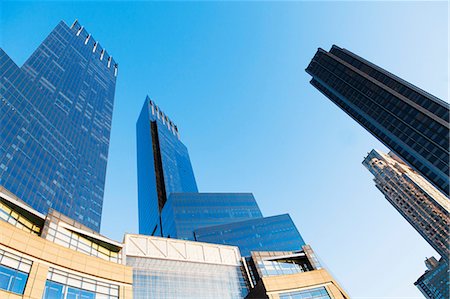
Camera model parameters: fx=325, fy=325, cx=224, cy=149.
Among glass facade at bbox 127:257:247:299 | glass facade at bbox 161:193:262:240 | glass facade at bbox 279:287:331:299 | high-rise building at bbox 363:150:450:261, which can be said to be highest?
glass facade at bbox 161:193:262:240

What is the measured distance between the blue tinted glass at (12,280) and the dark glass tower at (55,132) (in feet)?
223

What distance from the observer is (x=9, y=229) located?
25594mm

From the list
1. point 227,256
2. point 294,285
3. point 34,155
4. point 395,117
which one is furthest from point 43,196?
point 395,117

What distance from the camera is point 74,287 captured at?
2762 centimetres

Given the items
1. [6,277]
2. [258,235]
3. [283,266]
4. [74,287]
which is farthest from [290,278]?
[258,235]

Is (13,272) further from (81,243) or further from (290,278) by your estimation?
(290,278)

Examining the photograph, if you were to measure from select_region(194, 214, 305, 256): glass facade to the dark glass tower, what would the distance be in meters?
42.0

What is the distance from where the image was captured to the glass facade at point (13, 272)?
2345 centimetres

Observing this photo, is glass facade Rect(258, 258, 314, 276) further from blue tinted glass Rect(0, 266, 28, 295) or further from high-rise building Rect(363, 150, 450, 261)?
high-rise building Rect(363, 150, 450, 261)

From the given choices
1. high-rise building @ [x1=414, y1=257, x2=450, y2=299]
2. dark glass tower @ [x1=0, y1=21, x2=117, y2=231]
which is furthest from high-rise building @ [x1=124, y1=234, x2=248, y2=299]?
high-rise building @ [x1=414, y1=257, x2=450, y2=299]

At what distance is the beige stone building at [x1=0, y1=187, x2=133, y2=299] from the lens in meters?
24.5

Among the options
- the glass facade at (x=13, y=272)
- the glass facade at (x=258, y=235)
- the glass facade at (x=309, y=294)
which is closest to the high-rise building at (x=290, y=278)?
the glass facade at (x=309, y=294)

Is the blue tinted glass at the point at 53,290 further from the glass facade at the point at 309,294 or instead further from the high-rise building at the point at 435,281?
the high-rise building at the point at 435,281

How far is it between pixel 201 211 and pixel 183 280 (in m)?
99.4
